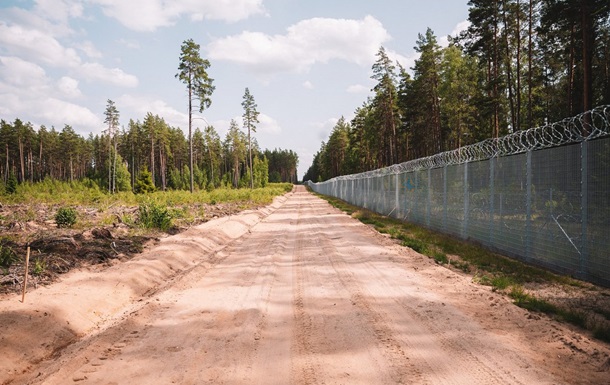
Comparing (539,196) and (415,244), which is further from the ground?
(539,196)

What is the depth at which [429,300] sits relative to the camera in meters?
5.65

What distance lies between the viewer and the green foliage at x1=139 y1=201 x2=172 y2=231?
13078 mm

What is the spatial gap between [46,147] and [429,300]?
97.8m

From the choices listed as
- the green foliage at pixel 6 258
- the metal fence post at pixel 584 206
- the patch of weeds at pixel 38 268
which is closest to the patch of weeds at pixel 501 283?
the metal fence post at pixel 584 206

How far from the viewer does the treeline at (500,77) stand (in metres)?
19.2

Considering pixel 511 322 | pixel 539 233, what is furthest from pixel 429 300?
pixel 539 233

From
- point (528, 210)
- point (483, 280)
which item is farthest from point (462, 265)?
point (528, 210)

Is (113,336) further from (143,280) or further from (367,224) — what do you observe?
(367,224)

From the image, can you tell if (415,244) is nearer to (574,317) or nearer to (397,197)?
(574,317)

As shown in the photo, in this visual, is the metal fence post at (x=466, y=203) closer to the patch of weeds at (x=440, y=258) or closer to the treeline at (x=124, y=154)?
the patch of weeds at (x=440, y=258)

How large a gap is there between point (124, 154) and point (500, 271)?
95.3m

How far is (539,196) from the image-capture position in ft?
25.6

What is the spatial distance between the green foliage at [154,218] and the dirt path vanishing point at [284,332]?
5454mm

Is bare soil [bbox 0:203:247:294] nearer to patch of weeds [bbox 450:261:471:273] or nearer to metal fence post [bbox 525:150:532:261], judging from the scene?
patch of weeds [bbox 450:261:471:273]
